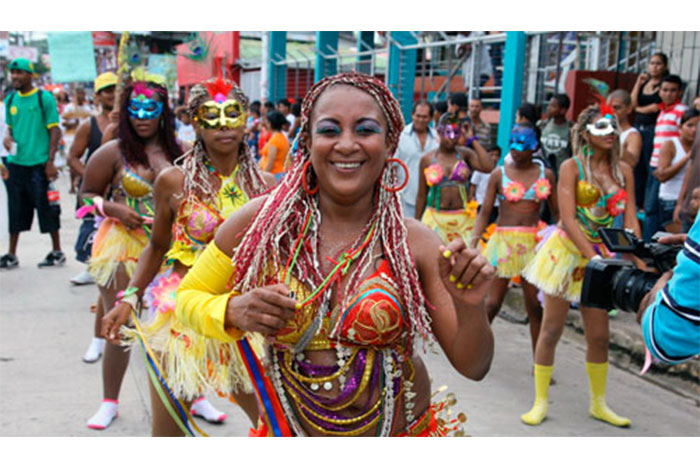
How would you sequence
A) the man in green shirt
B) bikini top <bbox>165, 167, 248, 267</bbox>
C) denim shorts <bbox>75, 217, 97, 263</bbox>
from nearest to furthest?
bikini top <bbox>165, 167, 248, 267</bbox> → denim shorts <bbox>75, 217, 97, 263</bbox> → the man in green shirt

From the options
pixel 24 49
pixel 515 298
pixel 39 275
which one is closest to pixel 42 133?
pixel 39 275

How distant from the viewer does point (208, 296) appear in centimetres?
245

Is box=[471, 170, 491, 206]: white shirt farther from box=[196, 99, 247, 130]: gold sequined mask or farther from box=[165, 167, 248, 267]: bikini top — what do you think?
box=[165, 167, 248, 267]: bikini top

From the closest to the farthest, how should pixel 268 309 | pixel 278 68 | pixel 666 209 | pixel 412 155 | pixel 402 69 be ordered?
1. pixel 268 309
2. pixel 666 209
3. pixel 412 155
4. pixel 402 69
5. pixel 278 68

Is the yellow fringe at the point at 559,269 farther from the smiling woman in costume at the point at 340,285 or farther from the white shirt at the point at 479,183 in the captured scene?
the white shirt at the point at 479,183

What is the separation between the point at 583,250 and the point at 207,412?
2.65 metres

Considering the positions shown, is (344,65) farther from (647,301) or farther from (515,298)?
(647,301)

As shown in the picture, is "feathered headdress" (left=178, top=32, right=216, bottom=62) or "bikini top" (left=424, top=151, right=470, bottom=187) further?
"bikini top" (left=424, top=151, right=470, bottom=187)

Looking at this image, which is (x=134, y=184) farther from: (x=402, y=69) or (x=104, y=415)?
(x=402, y=69)

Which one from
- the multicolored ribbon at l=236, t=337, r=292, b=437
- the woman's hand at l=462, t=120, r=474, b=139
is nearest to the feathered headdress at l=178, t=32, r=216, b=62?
the multicolored ribbon at l=236, t=337, r=292, b=437

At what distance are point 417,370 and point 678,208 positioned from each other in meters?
4.74

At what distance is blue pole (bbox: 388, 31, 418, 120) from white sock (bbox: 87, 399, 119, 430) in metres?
7.98

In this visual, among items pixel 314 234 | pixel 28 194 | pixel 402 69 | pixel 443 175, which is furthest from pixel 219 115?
pixel 402 69

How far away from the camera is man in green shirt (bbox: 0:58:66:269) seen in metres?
9.09
